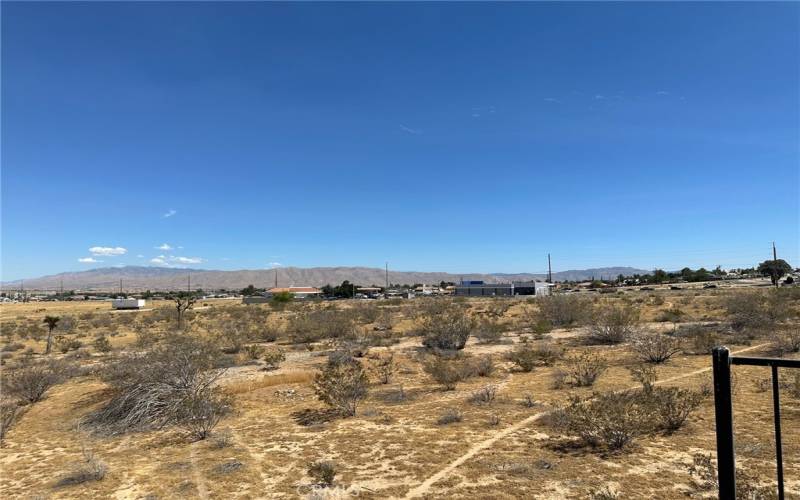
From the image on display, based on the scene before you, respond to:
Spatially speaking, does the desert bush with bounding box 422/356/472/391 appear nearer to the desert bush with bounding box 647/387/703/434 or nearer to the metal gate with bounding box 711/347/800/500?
the desert bush with bounding box 647/387/703/434

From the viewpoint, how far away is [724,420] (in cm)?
328

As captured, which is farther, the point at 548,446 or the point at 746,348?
the point at 746,348

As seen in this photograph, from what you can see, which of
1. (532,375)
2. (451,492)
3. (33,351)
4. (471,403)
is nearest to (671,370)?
(532,375)

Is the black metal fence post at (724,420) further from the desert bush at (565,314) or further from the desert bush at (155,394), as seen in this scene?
the desert bush at (565,314)

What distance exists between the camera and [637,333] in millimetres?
22312

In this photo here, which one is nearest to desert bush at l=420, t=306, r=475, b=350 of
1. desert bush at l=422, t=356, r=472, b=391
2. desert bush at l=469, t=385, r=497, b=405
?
desert bush at l=422, t=356, r=472, b=391

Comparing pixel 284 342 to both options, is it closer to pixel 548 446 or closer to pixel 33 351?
pixel 33 351

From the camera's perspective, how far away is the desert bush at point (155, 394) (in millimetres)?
10633

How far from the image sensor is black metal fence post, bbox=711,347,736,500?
10.6 ft

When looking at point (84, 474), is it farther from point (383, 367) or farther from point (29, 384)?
point (383, 367)

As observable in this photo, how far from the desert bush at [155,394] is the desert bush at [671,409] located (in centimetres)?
939

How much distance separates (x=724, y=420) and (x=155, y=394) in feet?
38.2

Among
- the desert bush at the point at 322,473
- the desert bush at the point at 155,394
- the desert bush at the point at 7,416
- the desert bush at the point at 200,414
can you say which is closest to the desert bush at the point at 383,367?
the desert bush at the point at 155,394

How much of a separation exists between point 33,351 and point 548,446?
28.5m
